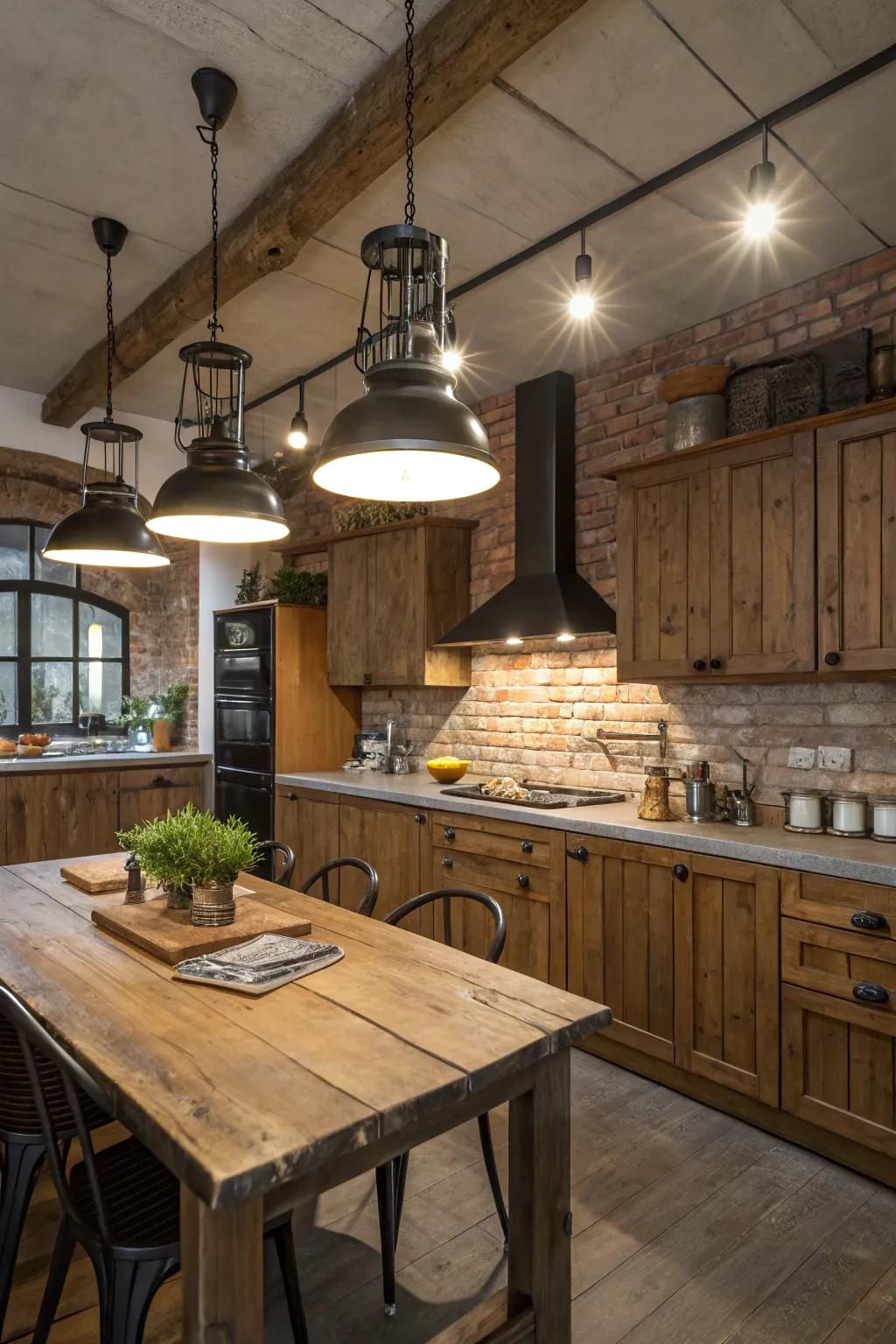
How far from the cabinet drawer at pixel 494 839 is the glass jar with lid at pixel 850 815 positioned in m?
1.09

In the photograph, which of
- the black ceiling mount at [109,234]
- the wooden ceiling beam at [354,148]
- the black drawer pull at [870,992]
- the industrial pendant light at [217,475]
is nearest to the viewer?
the wooden ceiling beam at [354,148]

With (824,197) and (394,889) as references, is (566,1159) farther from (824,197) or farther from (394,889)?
(824,197)

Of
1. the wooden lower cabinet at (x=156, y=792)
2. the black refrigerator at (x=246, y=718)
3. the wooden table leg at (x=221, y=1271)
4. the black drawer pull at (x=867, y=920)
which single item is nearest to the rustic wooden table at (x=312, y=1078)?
the wooden table leg at (x=221, y=1271)

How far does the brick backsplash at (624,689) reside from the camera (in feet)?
10.3

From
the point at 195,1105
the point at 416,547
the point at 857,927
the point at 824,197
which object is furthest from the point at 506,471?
the point at 195,1105

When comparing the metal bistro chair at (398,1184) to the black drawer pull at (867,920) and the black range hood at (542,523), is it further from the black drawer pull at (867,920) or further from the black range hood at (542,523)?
the black range hood at (542,523)

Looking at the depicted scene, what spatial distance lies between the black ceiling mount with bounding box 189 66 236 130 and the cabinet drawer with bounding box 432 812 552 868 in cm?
274

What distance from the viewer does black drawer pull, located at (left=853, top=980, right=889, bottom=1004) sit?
96.0 inches

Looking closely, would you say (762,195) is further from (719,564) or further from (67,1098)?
(67,1098)

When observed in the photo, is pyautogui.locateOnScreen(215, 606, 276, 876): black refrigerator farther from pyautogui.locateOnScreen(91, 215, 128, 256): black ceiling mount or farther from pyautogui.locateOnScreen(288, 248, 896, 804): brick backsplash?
pyautogui.locateOnScreen(91, 215, 128, 256): black ceiling mount

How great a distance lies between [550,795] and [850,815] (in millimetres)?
1343

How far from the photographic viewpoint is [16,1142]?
177 cm

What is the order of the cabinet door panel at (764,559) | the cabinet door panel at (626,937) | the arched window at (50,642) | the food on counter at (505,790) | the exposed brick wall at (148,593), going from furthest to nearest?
the arched window at (50,642)
the exposed brick wall at (148,593)
the food on counter at (505,790)
the cabinet door panel at (626,937)
the cabinet door panel at (764,559)

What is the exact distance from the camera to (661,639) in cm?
339
